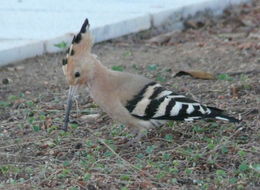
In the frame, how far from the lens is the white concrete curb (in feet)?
25.1

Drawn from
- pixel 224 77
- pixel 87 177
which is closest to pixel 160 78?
pixel 224 77

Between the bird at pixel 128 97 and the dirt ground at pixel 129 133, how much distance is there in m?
0.17

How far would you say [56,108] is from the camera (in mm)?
6230

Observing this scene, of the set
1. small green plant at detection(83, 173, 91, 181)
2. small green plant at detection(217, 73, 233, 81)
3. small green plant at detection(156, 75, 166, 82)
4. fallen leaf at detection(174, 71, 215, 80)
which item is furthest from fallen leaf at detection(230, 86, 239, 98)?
small green plant at detection(83, 173, 91, 181)

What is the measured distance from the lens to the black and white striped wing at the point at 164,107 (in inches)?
204

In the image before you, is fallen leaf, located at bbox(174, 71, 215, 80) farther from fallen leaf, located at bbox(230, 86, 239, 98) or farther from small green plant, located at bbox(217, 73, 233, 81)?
fallen leaf, located at bbox(230, 86, 239, 98)

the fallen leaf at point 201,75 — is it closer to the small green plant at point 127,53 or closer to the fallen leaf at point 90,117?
the small green plant at point 127,53

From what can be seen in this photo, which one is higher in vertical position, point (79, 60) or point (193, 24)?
point (79, 60)

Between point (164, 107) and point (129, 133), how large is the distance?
0.48 metres

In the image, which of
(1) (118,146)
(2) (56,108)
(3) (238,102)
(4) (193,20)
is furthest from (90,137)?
(4) (193,20)

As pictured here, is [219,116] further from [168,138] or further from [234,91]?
[234,91]

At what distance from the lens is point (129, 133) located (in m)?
5.59

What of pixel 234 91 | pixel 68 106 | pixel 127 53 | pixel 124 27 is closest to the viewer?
pixel 68 106

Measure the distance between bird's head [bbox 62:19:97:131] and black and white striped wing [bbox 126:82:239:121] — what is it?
1.16 feet
